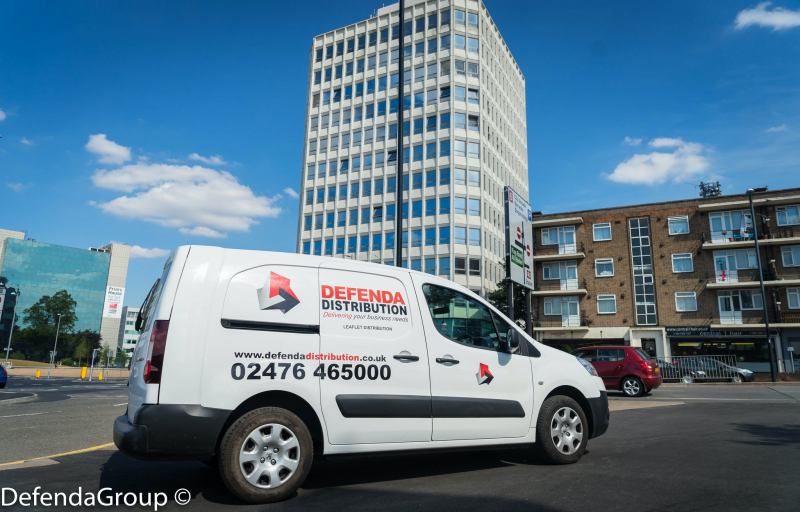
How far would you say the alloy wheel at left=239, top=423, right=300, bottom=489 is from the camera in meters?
3.93

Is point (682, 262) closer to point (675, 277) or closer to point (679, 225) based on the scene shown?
point (675, 277)

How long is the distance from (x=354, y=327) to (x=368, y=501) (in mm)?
1416

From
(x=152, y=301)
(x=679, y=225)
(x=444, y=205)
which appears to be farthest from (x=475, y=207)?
(x=152, y=301)

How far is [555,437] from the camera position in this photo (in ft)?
17.9

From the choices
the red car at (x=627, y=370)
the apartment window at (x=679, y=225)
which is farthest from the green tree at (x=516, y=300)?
the red car at (x=627, y=370)

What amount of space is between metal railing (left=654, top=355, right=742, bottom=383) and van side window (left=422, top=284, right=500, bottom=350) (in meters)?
Answer: 20.9

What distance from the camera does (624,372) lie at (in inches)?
624

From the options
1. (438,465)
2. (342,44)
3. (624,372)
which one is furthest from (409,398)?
(342,44)

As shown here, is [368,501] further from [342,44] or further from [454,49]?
[342,44]

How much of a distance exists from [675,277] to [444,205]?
2014cm

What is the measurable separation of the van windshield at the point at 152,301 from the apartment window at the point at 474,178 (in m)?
44.9

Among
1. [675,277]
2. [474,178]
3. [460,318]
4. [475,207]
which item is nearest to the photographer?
[460,318]

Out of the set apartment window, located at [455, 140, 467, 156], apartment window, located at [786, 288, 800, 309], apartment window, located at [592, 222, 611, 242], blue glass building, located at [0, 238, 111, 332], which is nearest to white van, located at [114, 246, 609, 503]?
apartment window, located at [592, 222, 611, 242]

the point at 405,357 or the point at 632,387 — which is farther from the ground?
the point at 405,357
